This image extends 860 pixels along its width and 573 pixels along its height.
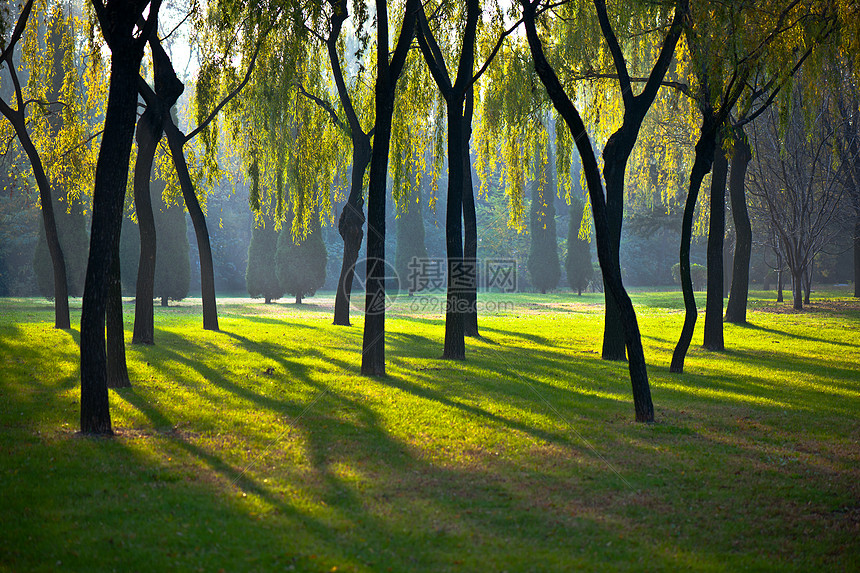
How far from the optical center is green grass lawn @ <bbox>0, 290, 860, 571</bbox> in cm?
366

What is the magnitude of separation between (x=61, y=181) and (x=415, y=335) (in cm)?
910

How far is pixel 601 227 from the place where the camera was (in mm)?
6699

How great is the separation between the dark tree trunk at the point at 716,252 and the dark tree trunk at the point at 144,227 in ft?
34.9

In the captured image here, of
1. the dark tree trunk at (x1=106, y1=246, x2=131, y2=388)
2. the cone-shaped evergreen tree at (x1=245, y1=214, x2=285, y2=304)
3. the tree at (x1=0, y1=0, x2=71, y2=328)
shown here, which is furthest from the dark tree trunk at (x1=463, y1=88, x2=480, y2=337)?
the cone-shaped evergreen tree at (x1=245, y1=214, x2=285, y2=304)

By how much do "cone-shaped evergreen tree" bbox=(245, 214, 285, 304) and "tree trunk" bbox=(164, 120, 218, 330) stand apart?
14281 millimetres

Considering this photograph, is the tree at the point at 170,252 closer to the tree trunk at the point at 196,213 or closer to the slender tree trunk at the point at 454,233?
the tree trunk at the point at 196,213

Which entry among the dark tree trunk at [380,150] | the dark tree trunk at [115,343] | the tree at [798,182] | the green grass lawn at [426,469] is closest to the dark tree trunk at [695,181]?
the green grass lawn at [426,469]

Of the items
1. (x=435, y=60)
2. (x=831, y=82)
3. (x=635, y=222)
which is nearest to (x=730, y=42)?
(x=831, y=82)

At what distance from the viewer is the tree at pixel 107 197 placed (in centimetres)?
571

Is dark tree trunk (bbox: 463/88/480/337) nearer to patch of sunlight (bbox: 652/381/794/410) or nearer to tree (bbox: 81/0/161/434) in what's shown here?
patch of sunlight (bbox: 652/381/794/410)

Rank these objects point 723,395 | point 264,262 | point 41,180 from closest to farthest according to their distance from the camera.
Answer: point 723,395 < point 41,180 < point 264,262

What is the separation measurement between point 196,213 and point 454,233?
6593 millimetres

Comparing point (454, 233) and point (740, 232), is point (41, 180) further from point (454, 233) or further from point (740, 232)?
point (740, 232)

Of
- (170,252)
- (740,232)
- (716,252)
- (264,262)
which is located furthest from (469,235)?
(264,262)
